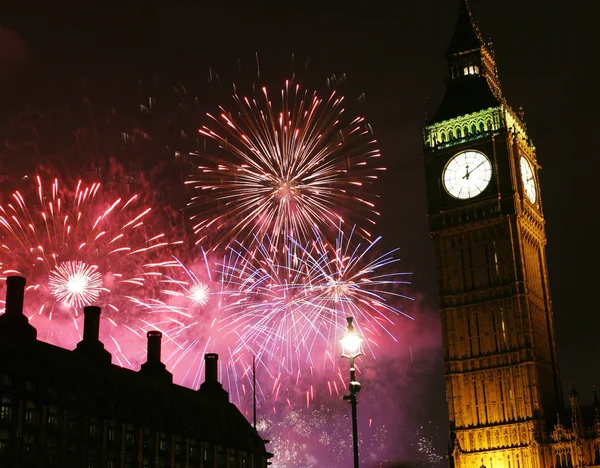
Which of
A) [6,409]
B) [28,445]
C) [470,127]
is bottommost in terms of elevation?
[28,445]

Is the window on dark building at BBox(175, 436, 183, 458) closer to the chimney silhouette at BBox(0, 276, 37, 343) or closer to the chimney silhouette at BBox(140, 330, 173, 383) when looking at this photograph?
the chimney silhouette at BBox(140, 330, 173, 383)

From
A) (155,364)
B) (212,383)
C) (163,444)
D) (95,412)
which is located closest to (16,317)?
(95,412)

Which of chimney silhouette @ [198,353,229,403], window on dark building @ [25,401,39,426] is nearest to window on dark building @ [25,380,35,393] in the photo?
window on dark building @ [25,401,39,426]

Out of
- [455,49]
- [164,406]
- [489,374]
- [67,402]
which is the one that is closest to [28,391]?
[67,402]

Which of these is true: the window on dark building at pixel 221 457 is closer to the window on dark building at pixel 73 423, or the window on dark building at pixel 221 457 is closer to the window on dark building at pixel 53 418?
the window on dark building at pixel 73 423

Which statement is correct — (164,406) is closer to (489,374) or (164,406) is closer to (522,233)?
(489,374)

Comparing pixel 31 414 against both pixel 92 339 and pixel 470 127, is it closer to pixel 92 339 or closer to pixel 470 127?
pixel 92 339

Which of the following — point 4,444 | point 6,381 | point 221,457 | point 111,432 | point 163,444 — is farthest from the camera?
point 221,457

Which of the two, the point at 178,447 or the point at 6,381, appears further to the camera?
the point at 178,447
